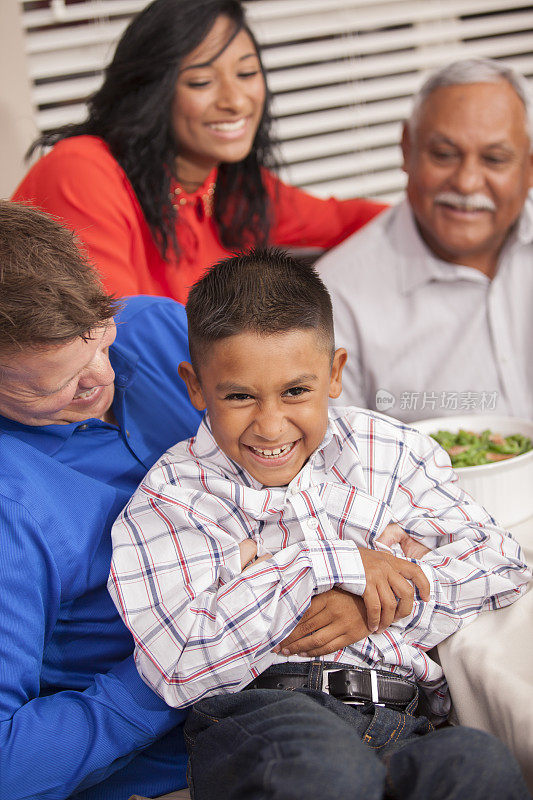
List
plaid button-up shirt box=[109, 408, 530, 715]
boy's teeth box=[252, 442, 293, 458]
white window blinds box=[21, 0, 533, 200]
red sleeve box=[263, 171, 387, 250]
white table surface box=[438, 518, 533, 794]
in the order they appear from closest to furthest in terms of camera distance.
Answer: white table surface box=[438, 518, 533, 794] → plaid button-up shirt box=[109, 408, 530, 715] → boy's teeth box=[252, 442, 293, 458] → red sleeve box=[263, 171, 387, 250] → white window blinds box=[21, 0, 533, 200]

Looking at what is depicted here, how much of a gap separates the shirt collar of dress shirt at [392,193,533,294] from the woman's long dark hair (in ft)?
2.11

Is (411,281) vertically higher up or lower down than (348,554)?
higher up

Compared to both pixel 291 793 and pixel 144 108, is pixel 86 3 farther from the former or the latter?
pixel 291 793

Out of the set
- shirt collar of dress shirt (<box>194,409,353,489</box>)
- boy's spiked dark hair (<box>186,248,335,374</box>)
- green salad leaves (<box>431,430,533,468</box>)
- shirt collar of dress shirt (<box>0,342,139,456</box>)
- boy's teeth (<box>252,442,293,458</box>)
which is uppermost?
boy's spiked dark hair (<box>186,248,335,374</box>)

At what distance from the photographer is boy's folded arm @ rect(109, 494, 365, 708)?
1.14 metres

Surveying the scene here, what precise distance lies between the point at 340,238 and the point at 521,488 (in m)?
1.41

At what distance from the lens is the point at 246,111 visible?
231cm

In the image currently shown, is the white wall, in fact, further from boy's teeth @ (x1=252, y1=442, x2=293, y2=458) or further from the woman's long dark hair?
boy's teeth @ (x1=252, y1=442, x2=293, y2=458)

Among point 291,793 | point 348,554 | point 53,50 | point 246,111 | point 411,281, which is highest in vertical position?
point 53,50

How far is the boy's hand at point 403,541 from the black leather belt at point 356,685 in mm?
207

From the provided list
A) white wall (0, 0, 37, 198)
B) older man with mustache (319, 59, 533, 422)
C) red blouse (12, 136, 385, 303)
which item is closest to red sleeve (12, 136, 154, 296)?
red blouse (12, 136, 385, 303)

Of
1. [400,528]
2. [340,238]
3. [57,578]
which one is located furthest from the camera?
[340,238]

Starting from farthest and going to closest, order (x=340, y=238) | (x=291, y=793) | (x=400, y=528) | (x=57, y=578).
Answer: (x=340, y=238) → (x=400, y=528) → (x=57, y=578) → (x=291, y=793)

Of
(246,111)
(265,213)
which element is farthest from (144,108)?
(265,213)
